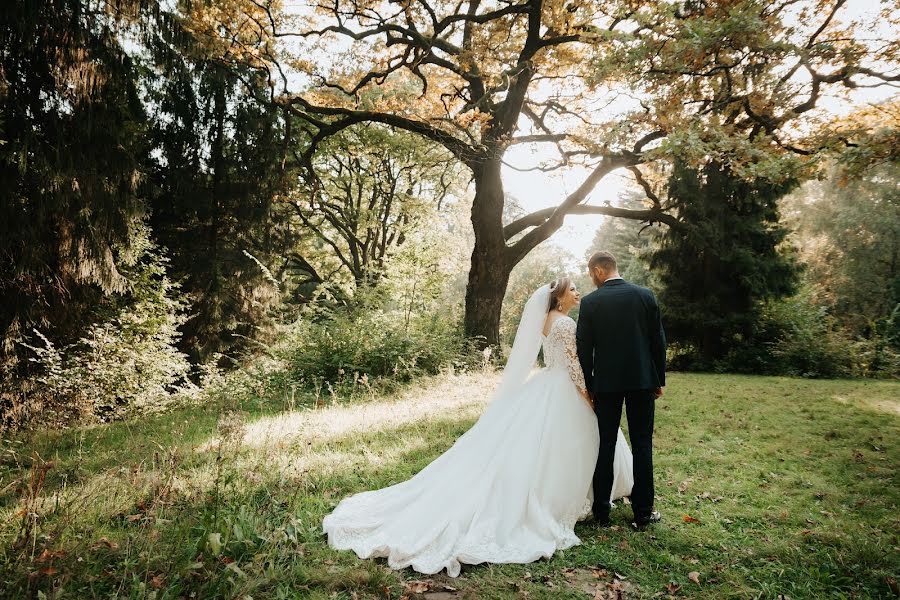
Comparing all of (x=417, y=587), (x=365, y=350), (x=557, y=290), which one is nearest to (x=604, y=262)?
(x=557, y=290)

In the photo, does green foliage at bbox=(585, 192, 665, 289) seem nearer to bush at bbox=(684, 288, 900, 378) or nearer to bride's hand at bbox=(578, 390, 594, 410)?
bush at bbox=(684, 288, 900, 378)

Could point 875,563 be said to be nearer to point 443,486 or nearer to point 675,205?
point 443,486

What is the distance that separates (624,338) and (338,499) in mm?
2974

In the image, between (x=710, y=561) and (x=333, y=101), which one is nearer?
(x=710, y=561)

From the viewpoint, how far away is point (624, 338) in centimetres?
404

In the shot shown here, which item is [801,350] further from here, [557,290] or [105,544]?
[105,544]

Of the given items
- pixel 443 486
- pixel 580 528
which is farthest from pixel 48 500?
pixel 580 528

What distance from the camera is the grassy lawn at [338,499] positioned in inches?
114

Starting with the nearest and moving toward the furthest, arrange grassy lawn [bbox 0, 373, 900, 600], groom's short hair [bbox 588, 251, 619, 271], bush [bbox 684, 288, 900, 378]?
grassy lawn [bbox 0, 373, 900, 600], groom's short hair [bbox 588, 251, 619, 271], bush [bbox 684, 288, 900, 378]

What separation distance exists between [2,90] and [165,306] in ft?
15.4

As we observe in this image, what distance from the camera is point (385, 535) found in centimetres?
359

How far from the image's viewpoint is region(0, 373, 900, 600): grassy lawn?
2.89 m

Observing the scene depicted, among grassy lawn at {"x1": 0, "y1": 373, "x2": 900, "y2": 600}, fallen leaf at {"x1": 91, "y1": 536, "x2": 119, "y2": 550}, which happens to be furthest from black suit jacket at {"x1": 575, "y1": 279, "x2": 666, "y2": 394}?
fallen leaf at {"x1": 91, "y1": 536, "x2": 119, "y2": 550}

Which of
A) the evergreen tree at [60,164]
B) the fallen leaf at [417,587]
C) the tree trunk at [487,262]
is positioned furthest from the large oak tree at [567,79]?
the fallen leaf at [417,587]
